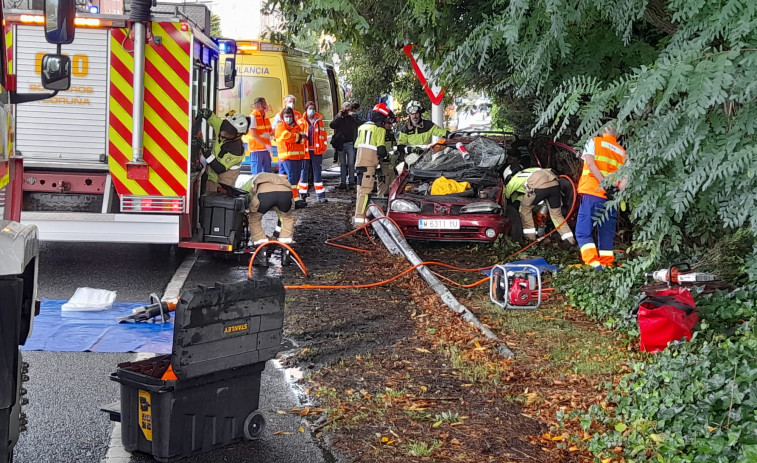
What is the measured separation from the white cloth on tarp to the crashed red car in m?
4.52

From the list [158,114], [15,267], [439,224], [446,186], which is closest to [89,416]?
[15,267]

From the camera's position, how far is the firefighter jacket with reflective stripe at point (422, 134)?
14375mm

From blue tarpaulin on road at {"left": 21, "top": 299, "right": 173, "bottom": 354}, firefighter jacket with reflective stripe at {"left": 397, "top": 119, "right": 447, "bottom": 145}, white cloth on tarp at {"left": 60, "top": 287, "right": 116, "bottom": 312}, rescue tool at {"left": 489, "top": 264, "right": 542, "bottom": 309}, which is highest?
firefighter jacket with reflective stripe at {"left": 397, "top": 119, "right": 447, "bottom": 145}

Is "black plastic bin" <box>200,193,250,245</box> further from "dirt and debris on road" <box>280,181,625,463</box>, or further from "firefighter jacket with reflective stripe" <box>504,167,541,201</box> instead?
"firefighter jacket with reflective stripe" <box>504,167,541,201</box>

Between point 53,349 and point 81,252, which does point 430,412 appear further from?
point 81,252

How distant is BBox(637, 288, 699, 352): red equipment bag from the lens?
255 inches

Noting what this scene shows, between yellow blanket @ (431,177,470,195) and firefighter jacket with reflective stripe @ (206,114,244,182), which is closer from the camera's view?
firefighter jacket with reflective stripe @ (206,114,244,182)

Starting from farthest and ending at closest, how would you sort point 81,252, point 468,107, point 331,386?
point 468,107 → point 81,252 → point 331,386

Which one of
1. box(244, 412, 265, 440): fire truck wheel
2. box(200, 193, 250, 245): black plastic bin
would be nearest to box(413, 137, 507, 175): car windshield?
box(200, 193, 250, 245): black plastic bin

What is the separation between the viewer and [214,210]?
34.6ft

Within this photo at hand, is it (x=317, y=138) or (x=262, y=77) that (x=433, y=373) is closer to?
(x=317, y=138)

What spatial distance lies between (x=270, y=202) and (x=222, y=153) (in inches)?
34.9

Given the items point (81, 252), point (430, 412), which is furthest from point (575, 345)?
point (81, 252)

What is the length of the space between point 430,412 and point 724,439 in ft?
5.77
